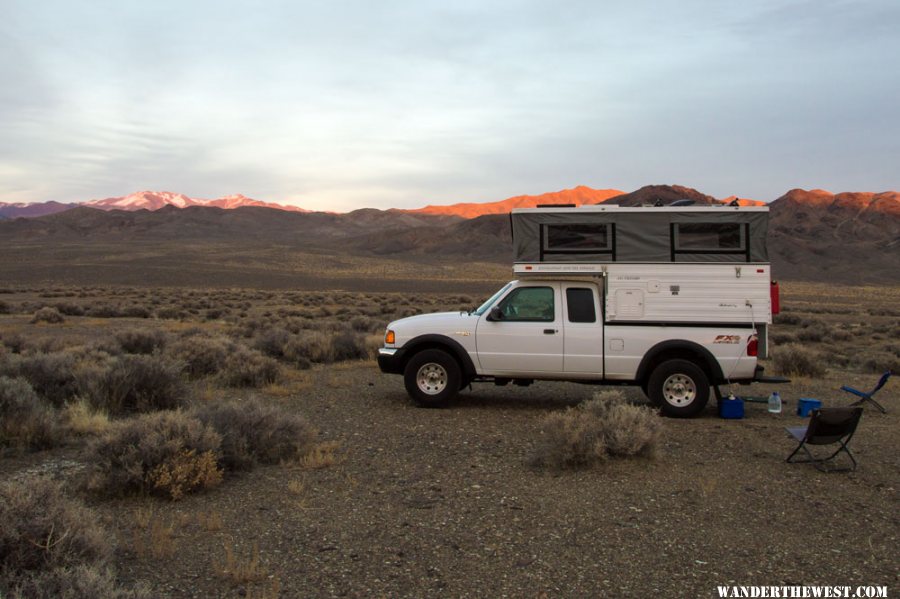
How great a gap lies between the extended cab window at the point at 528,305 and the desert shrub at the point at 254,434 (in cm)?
362

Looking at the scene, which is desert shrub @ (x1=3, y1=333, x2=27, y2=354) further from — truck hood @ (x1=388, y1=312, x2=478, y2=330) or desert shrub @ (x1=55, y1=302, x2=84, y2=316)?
desert shrub @ (x1=55, y1=302, x2=84, y2=316)

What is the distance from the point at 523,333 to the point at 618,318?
1.35 m

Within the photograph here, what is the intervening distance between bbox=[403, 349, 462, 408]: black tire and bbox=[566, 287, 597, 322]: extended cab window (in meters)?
1.84


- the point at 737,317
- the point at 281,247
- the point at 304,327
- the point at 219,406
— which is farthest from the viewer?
the point at 281,247

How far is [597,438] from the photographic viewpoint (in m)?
7.41

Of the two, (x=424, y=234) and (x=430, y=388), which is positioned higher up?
(x=424, y=234)

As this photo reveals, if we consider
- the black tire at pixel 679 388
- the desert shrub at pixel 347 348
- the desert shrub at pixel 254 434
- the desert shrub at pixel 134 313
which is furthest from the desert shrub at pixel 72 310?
the black tire at pixel 679 388

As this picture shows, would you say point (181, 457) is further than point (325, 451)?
No

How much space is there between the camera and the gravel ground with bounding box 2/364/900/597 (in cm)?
476

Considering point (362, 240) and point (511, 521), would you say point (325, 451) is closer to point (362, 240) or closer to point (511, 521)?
point (511, 521)

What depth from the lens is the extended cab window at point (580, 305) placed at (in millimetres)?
10109

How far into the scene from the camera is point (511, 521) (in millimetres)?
5844

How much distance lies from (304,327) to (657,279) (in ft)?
51.8

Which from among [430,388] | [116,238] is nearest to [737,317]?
[430,388]
